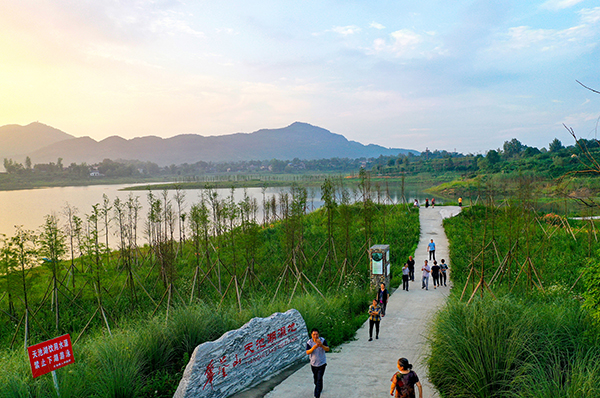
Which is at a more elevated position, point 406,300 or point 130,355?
point 130,355

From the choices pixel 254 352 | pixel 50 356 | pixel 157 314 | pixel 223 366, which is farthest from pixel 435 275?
pixel 50 356

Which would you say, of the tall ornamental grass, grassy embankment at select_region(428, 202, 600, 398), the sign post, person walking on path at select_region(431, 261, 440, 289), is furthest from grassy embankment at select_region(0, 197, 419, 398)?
grassy embankment at select_region(428, 202, 600, 398)

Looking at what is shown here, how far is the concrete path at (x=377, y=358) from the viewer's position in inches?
283

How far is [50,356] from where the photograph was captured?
587 cm

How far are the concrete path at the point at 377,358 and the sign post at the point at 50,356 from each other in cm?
329

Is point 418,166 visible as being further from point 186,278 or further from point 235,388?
point 235,388

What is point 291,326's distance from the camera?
886 cm

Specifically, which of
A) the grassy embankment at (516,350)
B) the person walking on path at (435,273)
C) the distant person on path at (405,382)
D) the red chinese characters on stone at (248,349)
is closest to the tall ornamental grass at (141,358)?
the red chinese characters on stone at (248,349)

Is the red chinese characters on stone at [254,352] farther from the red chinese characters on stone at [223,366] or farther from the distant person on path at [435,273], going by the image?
the distant person on path at [435,273]

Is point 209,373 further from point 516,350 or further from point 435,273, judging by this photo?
point 435,273

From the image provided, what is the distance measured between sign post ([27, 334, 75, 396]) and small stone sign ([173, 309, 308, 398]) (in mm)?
1928

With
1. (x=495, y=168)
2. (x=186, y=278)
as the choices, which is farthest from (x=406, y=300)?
(x=495, y=168)

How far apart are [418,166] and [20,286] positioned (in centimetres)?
11634

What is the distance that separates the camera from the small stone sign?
657cm
